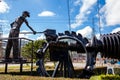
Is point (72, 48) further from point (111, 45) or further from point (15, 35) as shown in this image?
point (15, 35)

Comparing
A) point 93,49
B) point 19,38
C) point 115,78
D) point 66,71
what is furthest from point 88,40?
point 115,78

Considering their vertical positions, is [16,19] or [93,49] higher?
[16,19]

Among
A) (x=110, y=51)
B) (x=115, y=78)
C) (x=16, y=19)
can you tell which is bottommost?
(x=115, y=78)

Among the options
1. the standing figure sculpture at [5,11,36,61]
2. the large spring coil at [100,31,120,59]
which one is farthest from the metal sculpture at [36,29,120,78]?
the standing figure sculpture at [5,11,36,61]

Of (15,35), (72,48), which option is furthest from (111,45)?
(15,35)

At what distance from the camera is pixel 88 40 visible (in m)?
13.2

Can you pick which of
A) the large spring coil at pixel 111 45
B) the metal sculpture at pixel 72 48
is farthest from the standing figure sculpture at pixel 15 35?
the large spring coil at pixel 111 45

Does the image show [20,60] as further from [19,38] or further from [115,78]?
[115,78]

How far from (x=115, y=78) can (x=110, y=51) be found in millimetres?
3755

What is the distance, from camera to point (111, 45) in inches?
478

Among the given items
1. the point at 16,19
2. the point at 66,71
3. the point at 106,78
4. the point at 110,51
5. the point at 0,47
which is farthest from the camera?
the point at 0,47

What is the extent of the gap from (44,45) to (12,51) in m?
2.26

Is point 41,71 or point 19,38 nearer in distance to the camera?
point 41,71

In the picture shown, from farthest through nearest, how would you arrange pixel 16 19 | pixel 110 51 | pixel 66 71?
pixel 16 19 → pixel 66 71 → pixel 110 51
